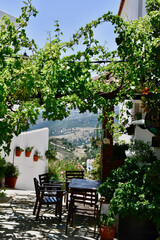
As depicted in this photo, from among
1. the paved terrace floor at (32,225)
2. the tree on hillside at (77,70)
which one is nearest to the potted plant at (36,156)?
the paved terrace floor at (32,225)

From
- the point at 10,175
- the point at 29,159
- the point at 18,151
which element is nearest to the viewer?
the point at 10,175

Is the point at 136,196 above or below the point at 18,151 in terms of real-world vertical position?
below

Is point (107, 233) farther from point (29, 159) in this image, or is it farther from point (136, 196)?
point (29, 159)

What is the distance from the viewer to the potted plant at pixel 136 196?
4402 millimetres

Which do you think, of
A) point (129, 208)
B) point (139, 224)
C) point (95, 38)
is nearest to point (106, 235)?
point (139, 224)

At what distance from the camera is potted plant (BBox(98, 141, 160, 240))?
440cm

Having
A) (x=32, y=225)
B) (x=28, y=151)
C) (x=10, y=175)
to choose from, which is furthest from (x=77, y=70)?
(x=28, y=151)

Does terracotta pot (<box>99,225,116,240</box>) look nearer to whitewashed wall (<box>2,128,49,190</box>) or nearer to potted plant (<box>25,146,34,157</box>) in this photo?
whitewashed wall (<box>2,128,49,190</box>)

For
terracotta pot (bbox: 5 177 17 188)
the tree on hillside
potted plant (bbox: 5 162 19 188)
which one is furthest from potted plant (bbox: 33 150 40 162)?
the tree on hillside

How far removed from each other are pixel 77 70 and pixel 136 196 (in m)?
2.25

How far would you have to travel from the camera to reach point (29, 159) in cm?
1266

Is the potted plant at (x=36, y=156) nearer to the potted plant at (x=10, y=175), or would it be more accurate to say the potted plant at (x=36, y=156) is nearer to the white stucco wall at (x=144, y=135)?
the potted plant at (x=10, y=175)

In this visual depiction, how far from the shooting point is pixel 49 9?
27.8ft

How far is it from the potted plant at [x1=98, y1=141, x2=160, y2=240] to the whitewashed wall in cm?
641
